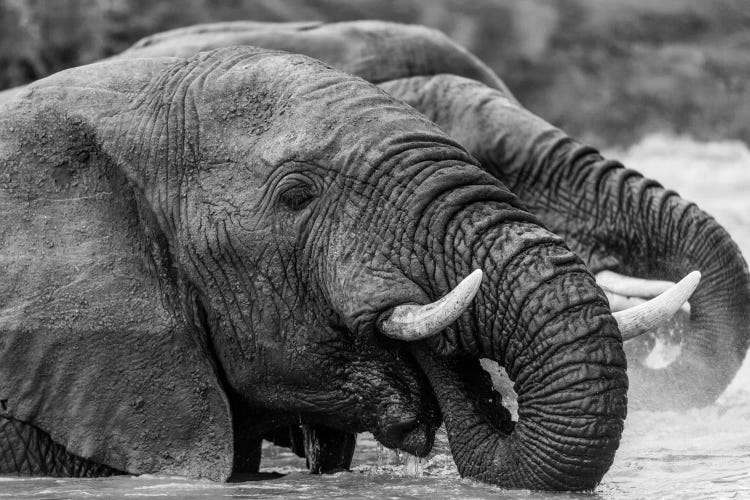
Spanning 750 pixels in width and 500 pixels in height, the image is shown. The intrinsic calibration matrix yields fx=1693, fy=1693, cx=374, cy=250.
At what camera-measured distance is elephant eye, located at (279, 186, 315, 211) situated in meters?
5.60

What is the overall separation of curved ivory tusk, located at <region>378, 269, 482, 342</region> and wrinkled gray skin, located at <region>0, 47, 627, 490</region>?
2.6 inches

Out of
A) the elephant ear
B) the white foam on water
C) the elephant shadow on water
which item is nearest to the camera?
the elephant shadow on water

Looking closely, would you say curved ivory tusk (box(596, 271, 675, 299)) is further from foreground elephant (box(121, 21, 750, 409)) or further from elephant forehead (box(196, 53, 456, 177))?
elephant forehead (box(196, 53, 456, 177))

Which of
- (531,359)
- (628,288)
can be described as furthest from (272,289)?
(628,288)

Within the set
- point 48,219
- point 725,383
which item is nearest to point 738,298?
point 725,383

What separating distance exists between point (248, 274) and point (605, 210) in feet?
9.05

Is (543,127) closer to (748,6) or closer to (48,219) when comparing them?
(48,219)

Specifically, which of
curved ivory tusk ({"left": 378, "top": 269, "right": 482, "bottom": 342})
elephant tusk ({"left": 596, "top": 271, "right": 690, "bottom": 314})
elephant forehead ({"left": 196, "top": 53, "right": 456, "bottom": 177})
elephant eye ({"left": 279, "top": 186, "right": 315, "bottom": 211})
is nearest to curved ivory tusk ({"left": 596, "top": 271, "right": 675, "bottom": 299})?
elephant tusk ({"left": 596, "top": 271, "right": 690, "bottom": 314})

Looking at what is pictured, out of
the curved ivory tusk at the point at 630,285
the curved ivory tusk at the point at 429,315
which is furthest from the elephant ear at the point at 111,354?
the curved ivory tusk at the point at 630,285

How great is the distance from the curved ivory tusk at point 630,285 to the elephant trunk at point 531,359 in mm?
2286

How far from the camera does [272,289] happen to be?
5.68m

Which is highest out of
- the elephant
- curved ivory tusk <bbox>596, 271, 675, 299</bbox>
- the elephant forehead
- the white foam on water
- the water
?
the elephant forehead

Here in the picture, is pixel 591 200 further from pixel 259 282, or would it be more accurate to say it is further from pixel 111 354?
pixel 111 354

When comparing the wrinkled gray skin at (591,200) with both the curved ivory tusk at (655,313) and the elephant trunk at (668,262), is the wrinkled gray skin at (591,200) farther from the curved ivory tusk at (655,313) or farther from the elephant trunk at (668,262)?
the curved ivory tusk at (655,313)
